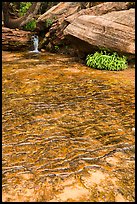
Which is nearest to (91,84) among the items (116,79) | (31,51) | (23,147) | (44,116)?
(116,79)

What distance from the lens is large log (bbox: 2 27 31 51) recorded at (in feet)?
44.5

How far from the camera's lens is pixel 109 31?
954 centimetres

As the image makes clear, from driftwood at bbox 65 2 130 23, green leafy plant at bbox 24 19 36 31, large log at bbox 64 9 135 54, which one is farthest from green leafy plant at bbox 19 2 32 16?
large log at bbox 64 9 135 54

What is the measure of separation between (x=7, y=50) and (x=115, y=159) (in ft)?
36.4

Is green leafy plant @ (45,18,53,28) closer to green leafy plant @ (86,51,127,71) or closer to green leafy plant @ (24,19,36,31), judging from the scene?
green leafy plant @ (24,19,36,31)

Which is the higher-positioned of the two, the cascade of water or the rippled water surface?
the cascade of water

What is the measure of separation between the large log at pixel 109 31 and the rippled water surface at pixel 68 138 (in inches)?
65.4

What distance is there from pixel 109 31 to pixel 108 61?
108 cm

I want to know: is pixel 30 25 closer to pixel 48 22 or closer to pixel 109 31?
pixel 48 22

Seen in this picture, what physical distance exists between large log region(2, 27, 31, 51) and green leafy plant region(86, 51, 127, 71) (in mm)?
5216

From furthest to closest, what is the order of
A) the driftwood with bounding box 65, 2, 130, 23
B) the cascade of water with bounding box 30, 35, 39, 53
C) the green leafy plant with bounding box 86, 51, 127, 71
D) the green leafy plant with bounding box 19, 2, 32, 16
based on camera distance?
the green leafy plant with bounding box 19, 2, 32, 16 → the cascade of water with bounding box 30, 35, 39, 53 → the driftwood with bounding box 65, 2, 130, 23 → the green leafy plant with bounding box 86, 51, 127, 71

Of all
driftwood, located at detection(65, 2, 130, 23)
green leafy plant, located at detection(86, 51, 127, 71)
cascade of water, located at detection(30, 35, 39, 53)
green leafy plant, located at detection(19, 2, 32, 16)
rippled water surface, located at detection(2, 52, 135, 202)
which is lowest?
rippled water surface, located at detection(2, 52, 135, 202)

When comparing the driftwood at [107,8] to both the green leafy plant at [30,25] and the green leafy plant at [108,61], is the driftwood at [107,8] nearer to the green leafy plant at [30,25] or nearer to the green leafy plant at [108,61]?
the green leafy plant at [108,61]

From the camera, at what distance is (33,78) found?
27.1 ft
